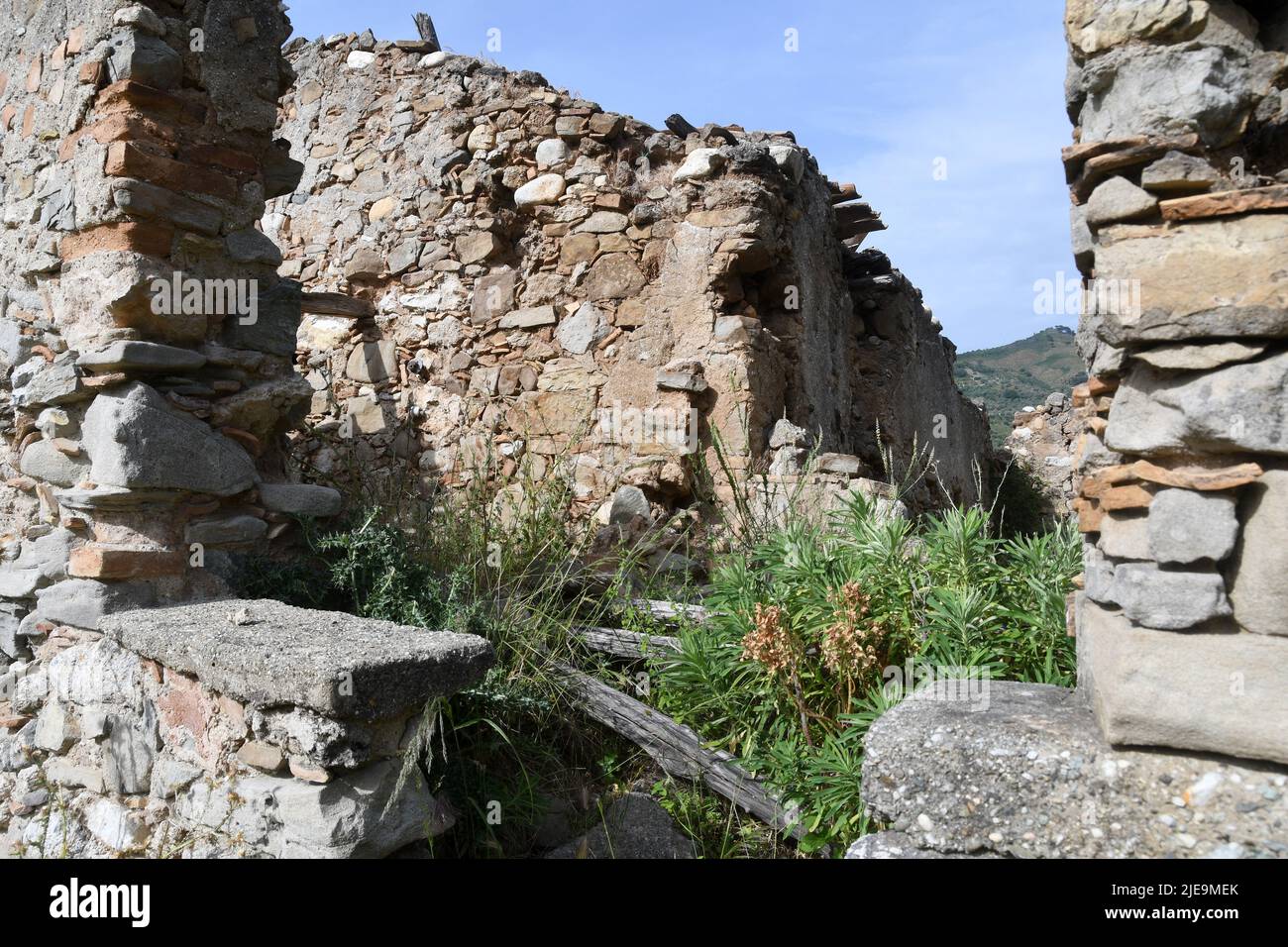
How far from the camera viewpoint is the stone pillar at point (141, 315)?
132 inches

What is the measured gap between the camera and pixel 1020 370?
3250cm

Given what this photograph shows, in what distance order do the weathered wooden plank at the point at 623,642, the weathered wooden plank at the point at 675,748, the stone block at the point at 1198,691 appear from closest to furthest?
the stone block at the point at 1198,691 → the weathered wooden plank at the point at 675,748 → the weathered wooden plank at the point at 623,642

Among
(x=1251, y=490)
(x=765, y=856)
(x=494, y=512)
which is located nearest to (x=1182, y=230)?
(x=1251, y=490)

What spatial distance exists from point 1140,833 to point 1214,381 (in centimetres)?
87

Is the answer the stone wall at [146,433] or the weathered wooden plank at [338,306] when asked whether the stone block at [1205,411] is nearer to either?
the stone wall at [146,433]

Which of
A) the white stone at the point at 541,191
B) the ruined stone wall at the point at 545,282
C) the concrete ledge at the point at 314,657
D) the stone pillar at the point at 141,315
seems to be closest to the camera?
the concrete ledge at the point at 314,657

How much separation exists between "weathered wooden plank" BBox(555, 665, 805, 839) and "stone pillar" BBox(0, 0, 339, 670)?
1365mm

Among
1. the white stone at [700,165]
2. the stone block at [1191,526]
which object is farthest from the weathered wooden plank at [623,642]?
the white stone at [700,165]

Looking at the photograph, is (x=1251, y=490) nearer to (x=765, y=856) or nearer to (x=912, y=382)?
(x=765, y=856)

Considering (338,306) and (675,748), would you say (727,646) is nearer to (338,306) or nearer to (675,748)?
(675,748)

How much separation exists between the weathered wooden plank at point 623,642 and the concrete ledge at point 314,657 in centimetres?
106

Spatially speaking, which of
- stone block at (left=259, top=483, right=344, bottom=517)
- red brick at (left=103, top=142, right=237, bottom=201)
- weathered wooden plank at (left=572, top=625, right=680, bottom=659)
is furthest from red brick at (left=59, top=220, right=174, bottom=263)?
weathered wooden plank at (left=572, top=625, right=680, bottom=659)

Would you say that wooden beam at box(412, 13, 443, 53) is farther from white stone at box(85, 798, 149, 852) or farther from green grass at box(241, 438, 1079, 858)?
white stone at box(85, 798, 149, 852)

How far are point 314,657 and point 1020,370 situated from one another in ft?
Answer: 110
